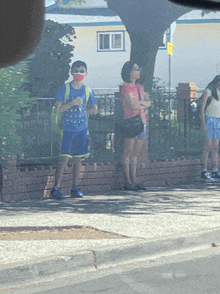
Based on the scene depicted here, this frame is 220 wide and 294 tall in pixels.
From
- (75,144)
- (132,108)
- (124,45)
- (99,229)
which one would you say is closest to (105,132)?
(132,108)

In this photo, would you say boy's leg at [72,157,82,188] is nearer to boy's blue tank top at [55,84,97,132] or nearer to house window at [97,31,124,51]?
boy's blue tank top at [55,84,97,132]

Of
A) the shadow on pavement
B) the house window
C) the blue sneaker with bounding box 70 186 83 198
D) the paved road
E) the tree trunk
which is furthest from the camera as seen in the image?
the house window

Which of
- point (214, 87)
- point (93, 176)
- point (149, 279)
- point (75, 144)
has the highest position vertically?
point (214, 87)

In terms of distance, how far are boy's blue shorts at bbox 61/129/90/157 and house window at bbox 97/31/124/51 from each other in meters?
21.3

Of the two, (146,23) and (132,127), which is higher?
(146,23)

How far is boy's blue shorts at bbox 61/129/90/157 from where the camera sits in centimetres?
823

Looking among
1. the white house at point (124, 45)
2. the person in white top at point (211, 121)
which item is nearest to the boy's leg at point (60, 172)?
the person in white top at point (211, 121)

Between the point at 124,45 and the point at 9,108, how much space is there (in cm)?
2166

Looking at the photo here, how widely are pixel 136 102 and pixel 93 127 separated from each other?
1.44m

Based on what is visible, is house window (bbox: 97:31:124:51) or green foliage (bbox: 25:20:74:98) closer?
green foliage (bbox: 25:20:74:98)

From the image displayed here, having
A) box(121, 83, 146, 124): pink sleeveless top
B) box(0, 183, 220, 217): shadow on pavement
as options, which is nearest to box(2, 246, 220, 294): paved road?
box(0, 183, 220, 217): shadow on pavement

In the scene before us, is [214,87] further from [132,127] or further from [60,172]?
[60,172]

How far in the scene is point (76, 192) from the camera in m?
8.34

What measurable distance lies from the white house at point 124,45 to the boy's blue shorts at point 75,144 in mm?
20061
